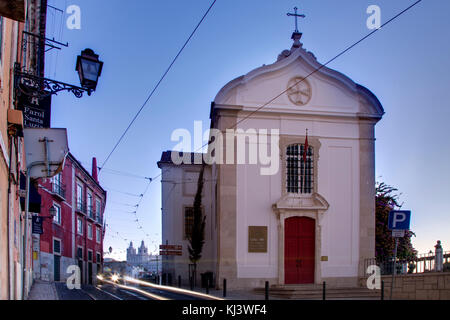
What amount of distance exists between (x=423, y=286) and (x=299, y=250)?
731 cm

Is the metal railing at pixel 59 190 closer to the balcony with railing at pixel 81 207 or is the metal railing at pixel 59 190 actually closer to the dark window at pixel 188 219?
the balcony with railing at pixel 81 207

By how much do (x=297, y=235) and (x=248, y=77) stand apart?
7606 millimetres

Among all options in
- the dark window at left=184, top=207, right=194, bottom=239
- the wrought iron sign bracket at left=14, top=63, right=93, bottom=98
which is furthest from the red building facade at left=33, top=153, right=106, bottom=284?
the wrought iron sign bracket at left=14, top=63, right=93, bottom=98

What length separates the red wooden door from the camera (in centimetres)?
2086

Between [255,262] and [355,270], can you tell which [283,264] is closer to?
[255,262]

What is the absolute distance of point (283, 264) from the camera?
20.8 meters

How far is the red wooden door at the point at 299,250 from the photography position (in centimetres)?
2086

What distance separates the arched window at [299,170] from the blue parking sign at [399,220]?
10.3 meters

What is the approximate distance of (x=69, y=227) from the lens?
33.1 m

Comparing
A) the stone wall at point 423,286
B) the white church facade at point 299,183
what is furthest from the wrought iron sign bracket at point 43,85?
the white church facade at point 299,183

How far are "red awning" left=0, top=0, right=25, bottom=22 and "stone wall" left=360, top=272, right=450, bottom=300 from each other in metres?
12.8
